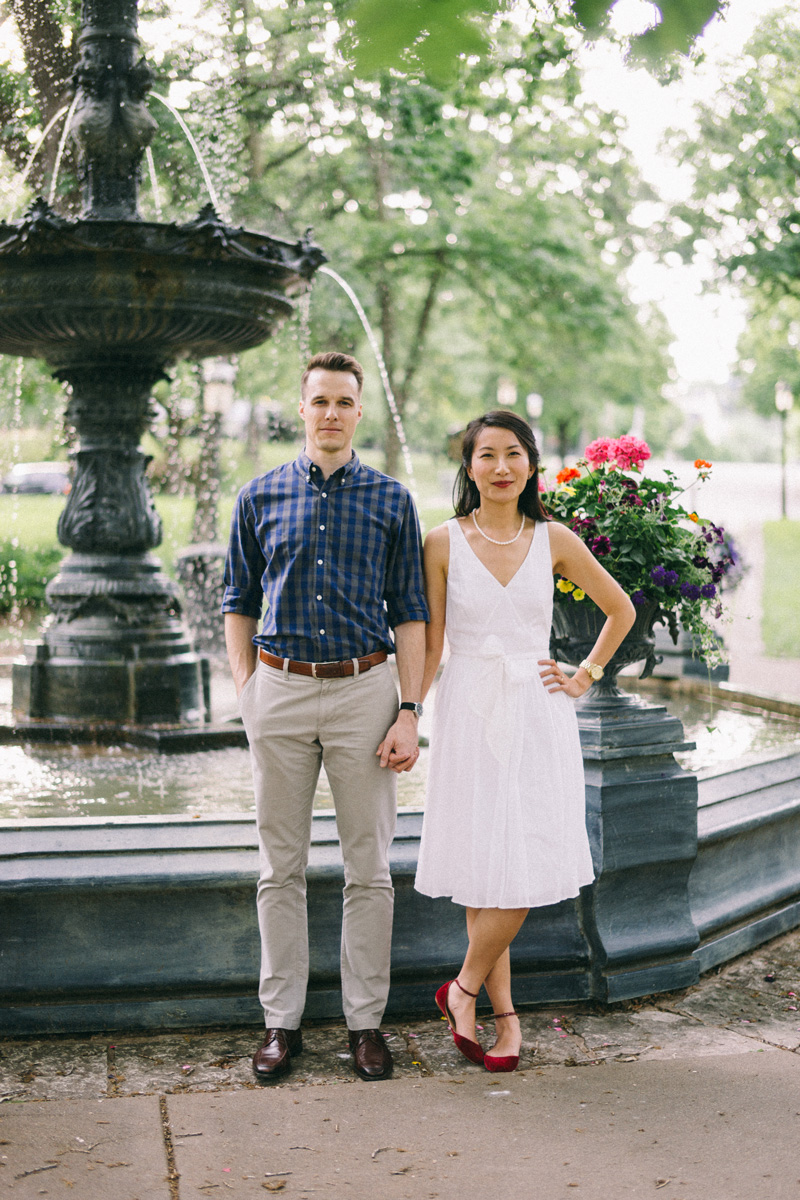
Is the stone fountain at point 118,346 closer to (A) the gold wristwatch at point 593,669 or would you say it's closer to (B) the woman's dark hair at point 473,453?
(B) the woman's dark hair at point 473,453

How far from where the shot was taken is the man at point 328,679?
3557mm

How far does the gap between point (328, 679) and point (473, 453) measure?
0.84m

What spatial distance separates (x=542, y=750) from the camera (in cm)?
363

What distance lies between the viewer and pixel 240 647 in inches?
145

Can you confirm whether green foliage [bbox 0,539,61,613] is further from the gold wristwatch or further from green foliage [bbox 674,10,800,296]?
the gold wristwatch

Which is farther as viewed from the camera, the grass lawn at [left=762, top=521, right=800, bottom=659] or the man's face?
the grass lawn at [left=762, top=521, right=800, bottom=659]

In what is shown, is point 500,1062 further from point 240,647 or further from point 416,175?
point 416,175

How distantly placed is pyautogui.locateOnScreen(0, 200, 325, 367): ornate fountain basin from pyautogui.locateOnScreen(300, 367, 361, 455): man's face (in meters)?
2.40

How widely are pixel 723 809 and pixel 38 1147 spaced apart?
287 centimetres

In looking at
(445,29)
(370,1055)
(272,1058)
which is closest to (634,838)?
(370,1055)

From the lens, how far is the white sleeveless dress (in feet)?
11.8

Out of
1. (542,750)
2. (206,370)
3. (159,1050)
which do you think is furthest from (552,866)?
(206,370)

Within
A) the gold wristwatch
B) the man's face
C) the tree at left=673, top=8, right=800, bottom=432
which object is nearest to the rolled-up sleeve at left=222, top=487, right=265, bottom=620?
the man's face

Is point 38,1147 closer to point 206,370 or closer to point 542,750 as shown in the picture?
point 542,750
